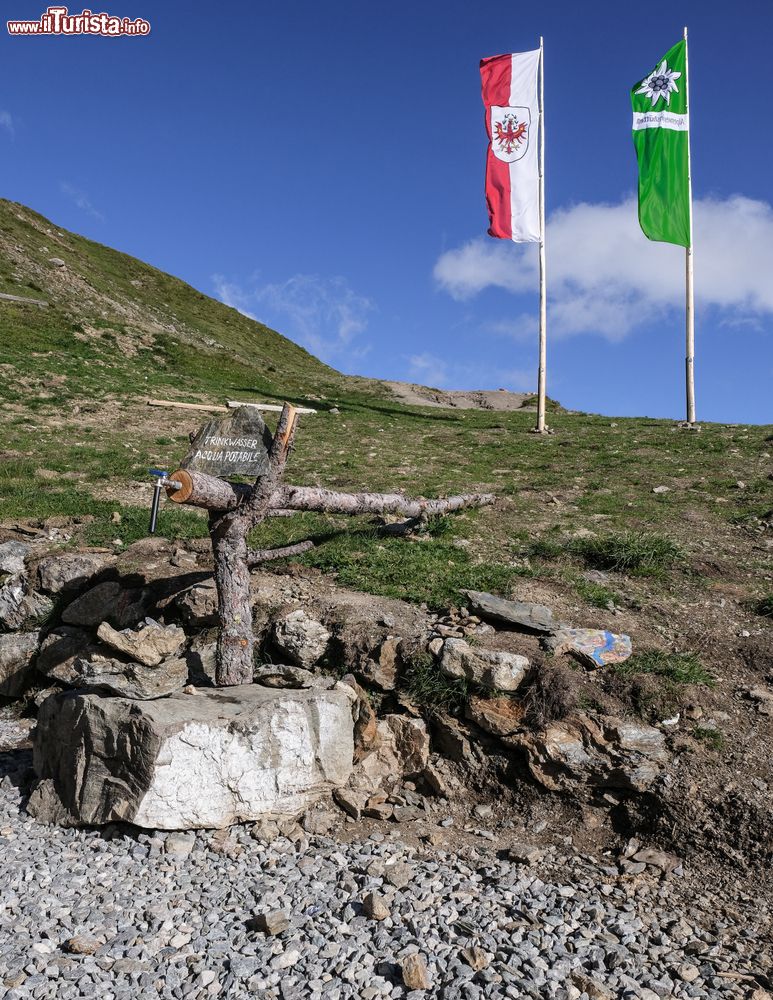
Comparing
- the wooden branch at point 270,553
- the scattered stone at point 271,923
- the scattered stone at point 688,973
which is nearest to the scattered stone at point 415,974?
the scattered stone at point 271,923

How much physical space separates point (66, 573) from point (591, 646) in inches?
307

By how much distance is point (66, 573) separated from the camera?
416 inches

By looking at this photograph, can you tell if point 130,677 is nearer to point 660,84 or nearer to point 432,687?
point 432,687

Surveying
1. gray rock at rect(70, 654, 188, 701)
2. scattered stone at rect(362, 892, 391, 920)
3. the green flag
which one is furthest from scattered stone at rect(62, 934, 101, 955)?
the green flag

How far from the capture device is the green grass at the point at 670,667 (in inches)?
296

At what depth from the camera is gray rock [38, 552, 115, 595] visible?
10.5 m

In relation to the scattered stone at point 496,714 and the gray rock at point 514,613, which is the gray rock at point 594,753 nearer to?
the scattered stone at point 496,714

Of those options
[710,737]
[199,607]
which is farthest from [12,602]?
[710,737]

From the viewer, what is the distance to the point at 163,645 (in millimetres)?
8914

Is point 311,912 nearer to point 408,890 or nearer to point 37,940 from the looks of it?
point 408,890

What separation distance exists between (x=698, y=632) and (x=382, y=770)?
426 centimetres

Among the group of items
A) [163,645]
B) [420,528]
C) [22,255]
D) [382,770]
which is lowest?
[382,770]

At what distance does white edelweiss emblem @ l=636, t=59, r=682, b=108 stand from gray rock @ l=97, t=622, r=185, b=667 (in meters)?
23.8

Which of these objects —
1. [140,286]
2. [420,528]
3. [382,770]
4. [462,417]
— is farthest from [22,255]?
[382,770]
